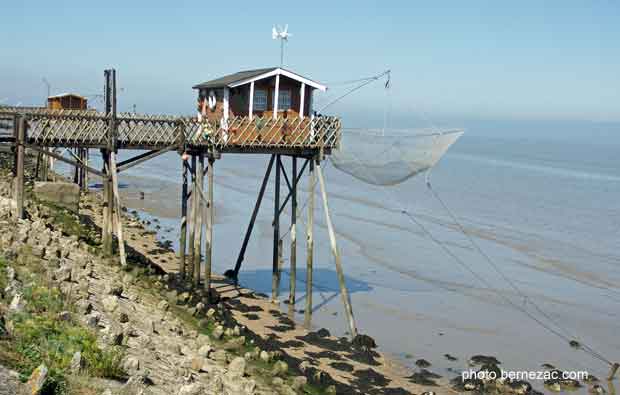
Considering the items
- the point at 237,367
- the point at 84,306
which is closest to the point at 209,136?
the point at 84,306

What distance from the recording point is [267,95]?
23953mm

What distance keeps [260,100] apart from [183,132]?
10.5ft

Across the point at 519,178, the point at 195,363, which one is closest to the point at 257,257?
the point at 195,363

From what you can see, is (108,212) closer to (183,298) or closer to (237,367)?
(183,298)

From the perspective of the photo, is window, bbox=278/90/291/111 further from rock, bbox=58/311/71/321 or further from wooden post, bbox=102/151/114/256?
rock, bbox=58/311/71/321

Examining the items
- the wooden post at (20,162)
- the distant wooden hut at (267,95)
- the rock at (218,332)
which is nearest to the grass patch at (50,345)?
the rock at (218,332)

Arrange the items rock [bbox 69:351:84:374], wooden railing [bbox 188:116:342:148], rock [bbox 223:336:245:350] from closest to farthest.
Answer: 1. rock [bbox 69:351:84:374]
2. rock [bbox 223:336:245:350]
3. wooden railing [bbox 188:116:342:148]

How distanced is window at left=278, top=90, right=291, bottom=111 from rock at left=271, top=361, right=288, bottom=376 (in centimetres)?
1055

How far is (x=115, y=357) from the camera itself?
1022 cm

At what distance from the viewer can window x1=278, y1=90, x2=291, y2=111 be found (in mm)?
24000

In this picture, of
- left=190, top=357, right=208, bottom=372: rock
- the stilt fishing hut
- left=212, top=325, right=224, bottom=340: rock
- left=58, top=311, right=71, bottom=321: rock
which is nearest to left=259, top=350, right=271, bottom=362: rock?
left=212, top=325, right=224, bottom=340: rock

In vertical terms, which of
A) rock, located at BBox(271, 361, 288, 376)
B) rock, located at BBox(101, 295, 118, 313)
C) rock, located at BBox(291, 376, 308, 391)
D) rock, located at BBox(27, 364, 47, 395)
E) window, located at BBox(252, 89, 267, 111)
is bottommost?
rock, located at BBox(291, 376, 308, 391)

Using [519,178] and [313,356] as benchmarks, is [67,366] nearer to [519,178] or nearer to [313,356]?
[313,356]

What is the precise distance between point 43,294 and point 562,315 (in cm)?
2021
